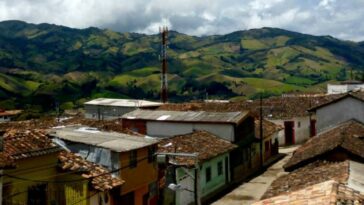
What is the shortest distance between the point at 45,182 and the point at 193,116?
66.9 ft

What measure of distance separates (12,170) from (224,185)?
20283 millimetres

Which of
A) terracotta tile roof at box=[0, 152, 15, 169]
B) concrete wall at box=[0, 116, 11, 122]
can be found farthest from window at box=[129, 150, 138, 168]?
concrete wall at box=[0, 116, 11, 122]

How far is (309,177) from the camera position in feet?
63.5

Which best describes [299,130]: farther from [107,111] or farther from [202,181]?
[202,181]

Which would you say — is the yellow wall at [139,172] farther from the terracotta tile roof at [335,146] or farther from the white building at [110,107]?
the white building at [110,107]

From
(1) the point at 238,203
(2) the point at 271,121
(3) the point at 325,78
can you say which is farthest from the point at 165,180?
(3) the point at 325,78

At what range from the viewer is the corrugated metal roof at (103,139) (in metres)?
22.6

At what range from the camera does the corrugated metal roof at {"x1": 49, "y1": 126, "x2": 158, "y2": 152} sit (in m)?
22.6

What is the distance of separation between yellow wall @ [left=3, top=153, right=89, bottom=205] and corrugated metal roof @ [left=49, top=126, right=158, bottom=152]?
2843 millimetres

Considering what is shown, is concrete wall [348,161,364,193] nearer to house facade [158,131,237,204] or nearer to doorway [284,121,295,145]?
house facade [158,131,237,204]

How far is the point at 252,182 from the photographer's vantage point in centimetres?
3622

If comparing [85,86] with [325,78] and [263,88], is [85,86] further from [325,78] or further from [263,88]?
[325,78]

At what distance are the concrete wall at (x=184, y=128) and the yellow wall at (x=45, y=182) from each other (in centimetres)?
1790

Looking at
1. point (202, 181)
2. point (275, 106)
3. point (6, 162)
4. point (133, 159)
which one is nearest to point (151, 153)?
point (133, 159)
